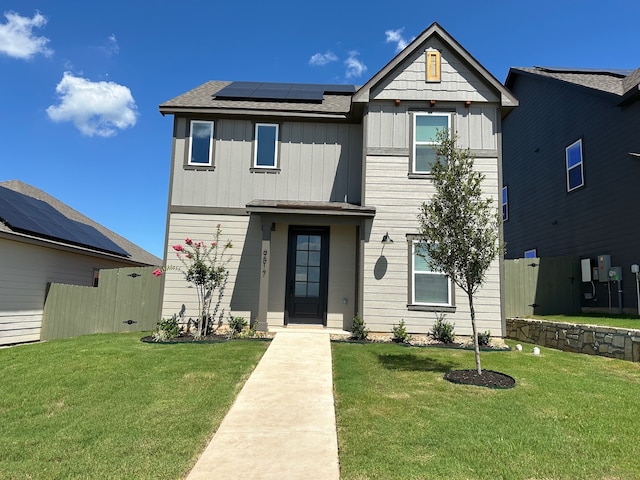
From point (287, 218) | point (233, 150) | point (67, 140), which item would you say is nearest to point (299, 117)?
point (233, 150)

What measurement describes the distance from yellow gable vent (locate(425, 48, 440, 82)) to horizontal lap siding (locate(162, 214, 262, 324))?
5.73 metres

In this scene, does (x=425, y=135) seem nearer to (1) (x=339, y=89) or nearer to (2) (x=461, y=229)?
(1) (x=339, y=89)

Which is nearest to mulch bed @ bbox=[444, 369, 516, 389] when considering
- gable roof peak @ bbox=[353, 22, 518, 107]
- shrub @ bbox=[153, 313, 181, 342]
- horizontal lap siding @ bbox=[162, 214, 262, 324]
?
horizontal lap siding @ bbox=[162, 214, 262, 324]

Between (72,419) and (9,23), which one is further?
(9,23)

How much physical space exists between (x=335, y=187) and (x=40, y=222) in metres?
8.73

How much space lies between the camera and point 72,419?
4145 mm

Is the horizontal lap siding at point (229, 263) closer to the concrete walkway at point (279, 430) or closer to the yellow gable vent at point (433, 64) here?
the concrete walkway at point (279, 430)

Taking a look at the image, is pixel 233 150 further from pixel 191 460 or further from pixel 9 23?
pixel 9 23

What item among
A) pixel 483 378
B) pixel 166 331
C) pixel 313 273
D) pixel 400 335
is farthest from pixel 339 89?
pixel 483 378

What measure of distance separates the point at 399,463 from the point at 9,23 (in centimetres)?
1732

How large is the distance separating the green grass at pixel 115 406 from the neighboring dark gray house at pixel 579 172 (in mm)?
Result: 9654

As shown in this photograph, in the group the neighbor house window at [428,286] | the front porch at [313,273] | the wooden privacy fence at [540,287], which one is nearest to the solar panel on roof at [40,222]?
the front porch at [313,273]

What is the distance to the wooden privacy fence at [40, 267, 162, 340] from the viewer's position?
10.2 metres

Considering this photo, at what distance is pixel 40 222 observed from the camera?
38.2 feet
